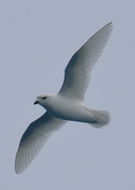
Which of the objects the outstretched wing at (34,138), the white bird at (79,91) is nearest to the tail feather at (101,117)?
the white bird at (79,91)

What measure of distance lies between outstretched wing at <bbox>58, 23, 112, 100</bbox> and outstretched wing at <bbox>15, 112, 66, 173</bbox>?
59.8 inches

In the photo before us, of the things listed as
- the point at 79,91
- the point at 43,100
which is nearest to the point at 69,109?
the point at 79,91

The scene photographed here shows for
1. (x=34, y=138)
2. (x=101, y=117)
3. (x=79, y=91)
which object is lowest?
(x=34, y=138)

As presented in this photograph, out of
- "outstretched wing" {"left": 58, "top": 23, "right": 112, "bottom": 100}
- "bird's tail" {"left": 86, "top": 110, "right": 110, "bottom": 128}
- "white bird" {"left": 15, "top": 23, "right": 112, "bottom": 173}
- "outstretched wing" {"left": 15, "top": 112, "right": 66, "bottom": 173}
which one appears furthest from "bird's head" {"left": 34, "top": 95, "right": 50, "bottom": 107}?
"outstretched wing" {"left": 15, "top": 112, "right": 66, "bottom": 173}

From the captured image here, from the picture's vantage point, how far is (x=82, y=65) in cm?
1786

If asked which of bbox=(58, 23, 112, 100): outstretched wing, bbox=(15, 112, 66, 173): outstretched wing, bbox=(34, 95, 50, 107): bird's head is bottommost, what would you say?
bbox=(15, 112, 66, 173): outstretched wing

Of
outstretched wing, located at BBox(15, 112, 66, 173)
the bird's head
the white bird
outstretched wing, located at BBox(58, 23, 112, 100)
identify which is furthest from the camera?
outstretched wing, located at BBox(15, 112, 66, 173)

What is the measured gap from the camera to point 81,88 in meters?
18.2

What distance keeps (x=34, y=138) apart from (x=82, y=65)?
2835 millimetres

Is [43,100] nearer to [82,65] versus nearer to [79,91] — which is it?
[79,91]

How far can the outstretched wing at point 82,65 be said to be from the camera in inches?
691

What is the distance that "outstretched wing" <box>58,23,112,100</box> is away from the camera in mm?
17547

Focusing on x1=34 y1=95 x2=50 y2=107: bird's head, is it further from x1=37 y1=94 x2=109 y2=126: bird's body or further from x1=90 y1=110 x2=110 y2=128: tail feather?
x1=90 y1=110 x2=110 y2=128: tail feather

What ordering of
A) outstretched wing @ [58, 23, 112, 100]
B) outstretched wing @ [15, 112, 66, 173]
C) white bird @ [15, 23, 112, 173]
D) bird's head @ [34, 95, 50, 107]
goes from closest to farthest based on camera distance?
1. outstretched wing @ [58, 23, 112, 100]
2. white bird @ [15, 23, 112, 173]
3. bird's head @ [34, 95, 50, 107]
4. outstretched wing @ [15, 112, 66, 173]
